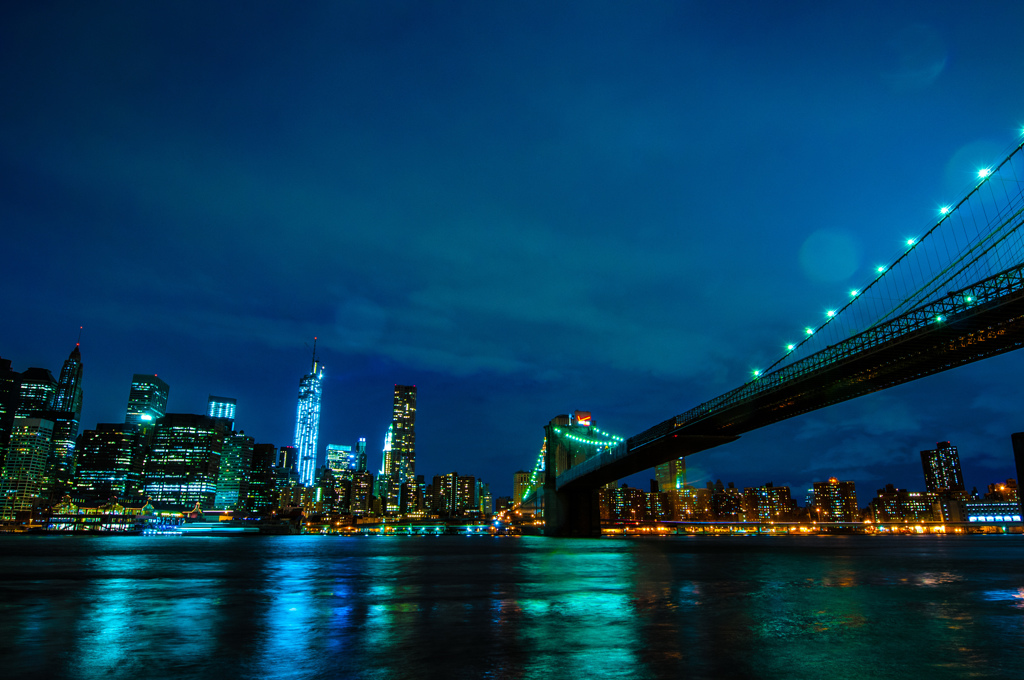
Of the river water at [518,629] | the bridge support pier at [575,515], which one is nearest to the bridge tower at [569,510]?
the bridge support pier at [575,515]

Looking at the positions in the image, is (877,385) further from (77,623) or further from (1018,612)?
(77,623)

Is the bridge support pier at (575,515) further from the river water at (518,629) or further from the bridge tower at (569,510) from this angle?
the river water at (518,629)

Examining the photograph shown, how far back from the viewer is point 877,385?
4947 centimetres

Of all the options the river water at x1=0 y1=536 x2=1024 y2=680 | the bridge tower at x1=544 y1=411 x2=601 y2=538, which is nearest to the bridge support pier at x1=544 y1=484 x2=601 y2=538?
the bridge tower at x1=544 y1=411 x2=601 y2=538

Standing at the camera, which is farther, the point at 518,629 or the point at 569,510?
the point at 569,510

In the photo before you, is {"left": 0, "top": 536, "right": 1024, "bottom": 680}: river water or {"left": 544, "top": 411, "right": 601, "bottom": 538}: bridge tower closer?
{"left": 0, "top": 536, "right": 1024, "bottom": 680}: river water

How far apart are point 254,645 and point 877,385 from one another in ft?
169

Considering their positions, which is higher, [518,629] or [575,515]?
[518,629]

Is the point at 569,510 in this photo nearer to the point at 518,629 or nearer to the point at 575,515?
the point at 575,515

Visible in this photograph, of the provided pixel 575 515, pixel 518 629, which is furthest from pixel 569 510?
pixel 518 629

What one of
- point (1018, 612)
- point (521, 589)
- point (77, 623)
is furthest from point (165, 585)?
point (1018, 612)

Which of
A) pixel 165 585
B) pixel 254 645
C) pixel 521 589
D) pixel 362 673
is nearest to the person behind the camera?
pixel 362 673

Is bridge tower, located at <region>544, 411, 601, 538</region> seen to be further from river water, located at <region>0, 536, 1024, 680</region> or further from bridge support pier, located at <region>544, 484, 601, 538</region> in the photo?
river water, located at <region>0, 536, 1024, 680</region>

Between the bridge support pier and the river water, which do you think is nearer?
the river water
